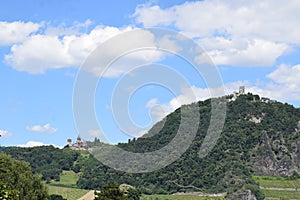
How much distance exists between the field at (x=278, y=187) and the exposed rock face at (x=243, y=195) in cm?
302

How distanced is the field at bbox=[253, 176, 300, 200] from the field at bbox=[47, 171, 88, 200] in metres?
Result: 39.4

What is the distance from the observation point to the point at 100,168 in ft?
480

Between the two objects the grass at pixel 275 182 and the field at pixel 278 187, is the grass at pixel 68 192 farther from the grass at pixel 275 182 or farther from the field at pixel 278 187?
the grass at pixel 275 182

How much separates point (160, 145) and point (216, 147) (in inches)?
614

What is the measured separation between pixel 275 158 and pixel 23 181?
118 metres

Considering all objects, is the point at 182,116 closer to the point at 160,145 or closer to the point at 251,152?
the point at 160,145

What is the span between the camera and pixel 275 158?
149500mm

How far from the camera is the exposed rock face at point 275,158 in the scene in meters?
147

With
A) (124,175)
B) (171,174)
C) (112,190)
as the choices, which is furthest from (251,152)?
(112,190)

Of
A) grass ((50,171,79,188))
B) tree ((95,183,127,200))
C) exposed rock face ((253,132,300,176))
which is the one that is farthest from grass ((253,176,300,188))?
tree ((95,183,127,200))

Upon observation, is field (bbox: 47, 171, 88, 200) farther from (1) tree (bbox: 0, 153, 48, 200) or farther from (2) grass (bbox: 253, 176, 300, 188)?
(1) tree (bbox: 0, 153, 48, 200)

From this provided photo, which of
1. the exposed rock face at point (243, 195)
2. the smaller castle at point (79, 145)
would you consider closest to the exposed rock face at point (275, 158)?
the exposed rock face at point (243, 195)

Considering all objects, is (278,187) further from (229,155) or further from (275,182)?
(229,155)

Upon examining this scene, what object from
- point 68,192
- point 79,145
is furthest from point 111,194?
point 79,145
